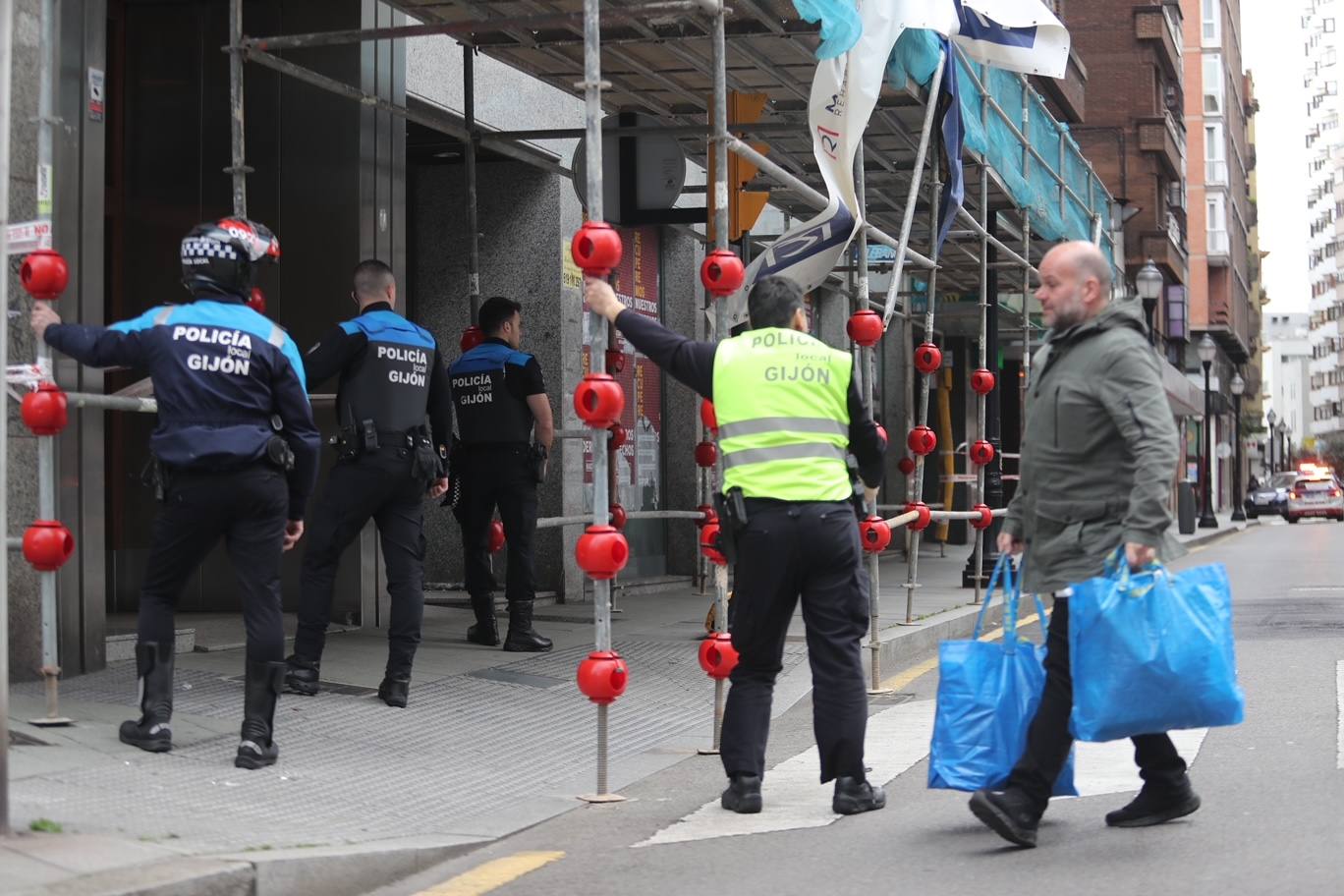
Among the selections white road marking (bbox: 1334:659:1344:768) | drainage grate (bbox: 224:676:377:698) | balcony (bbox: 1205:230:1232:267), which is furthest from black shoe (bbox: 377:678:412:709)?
balcony (bbox: 1205:230:1232:267)

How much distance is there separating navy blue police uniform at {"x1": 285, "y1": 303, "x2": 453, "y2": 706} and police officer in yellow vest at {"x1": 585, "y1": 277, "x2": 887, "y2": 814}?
1849 millimetres

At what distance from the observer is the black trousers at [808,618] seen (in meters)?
5.84

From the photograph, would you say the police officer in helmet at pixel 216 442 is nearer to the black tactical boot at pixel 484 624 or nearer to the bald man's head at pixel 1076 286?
the bald man's head at pixel 1076 286

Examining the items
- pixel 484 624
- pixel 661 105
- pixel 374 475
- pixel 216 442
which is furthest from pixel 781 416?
pixel 661 105

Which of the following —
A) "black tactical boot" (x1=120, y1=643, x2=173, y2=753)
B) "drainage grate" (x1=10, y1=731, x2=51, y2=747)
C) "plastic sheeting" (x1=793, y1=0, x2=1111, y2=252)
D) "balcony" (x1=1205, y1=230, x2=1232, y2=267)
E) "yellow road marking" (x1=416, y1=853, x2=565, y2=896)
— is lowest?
"yellow road marking" (x1=416, y1=853, x2=565, y2=896)

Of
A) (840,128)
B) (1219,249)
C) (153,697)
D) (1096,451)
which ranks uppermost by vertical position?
(1219,249)

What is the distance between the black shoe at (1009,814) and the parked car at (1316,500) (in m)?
52.5

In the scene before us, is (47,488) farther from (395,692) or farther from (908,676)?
(908,676)

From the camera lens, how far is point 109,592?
10164mm

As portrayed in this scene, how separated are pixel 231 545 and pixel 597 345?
148cm

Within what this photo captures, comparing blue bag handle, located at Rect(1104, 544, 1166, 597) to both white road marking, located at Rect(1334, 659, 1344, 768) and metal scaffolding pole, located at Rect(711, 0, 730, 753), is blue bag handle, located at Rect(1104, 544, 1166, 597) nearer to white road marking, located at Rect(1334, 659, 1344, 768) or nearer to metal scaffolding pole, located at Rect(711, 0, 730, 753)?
white road marking, located at Rect(1334, 659, 1344, 768)

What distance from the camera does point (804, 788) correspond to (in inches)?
256

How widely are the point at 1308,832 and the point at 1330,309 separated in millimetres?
164084

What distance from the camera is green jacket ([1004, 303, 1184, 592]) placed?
519 cm
